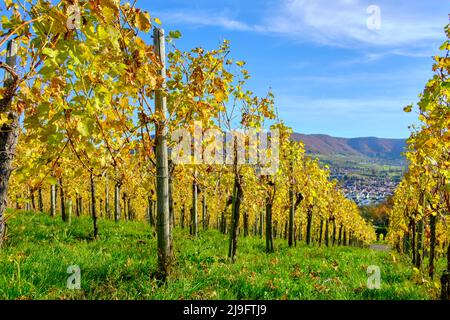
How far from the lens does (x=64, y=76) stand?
352 centimetres

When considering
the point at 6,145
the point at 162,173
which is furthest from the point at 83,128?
the point at 162,173

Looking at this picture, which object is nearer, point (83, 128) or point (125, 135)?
point (83, 128)

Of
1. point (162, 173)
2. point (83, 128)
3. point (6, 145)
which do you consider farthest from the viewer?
point (162, 173)

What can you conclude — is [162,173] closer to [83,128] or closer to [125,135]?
[125,135]

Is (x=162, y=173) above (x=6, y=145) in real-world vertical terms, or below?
below

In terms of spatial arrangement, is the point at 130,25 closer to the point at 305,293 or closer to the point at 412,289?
the point at 305,293

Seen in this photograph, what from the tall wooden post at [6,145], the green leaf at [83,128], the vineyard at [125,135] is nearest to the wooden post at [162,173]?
the vineyard at [125,135]

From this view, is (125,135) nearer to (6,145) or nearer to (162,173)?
(162,173)

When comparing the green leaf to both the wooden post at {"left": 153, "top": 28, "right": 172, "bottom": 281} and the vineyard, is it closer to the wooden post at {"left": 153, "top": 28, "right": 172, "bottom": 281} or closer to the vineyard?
the vineyard

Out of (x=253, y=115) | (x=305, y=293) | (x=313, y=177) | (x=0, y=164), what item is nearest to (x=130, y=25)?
(x=0, y=164)

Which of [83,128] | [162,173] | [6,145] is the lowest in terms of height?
[162,173]

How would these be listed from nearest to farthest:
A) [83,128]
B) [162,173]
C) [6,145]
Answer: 1. [83,128]
2. [6,145]
3. [162,173]

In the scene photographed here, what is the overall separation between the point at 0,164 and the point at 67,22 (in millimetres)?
1917
